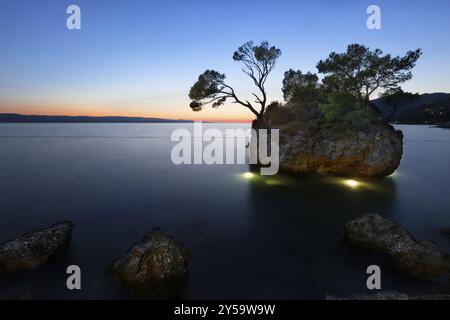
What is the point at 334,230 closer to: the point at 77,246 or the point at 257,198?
the point at 257,198

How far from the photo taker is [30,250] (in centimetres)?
969

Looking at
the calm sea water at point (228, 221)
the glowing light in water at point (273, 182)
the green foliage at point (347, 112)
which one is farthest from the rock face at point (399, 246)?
the green foliage at point (347, 112)

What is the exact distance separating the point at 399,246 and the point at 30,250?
52.3ft

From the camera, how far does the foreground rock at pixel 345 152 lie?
73.0 ft

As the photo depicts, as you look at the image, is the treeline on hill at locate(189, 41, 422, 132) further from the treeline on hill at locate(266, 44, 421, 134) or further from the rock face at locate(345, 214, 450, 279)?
the rock face at locate(345, 214, 450, 279)

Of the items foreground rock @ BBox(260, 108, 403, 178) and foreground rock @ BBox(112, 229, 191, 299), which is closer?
foreground rock @ BBox(112, 229, 191, 299)

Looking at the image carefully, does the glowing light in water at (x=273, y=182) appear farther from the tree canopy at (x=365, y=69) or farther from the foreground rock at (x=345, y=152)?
the tree canopy at (x=365, y=69)

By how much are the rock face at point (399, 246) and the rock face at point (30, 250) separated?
1447 centimetres

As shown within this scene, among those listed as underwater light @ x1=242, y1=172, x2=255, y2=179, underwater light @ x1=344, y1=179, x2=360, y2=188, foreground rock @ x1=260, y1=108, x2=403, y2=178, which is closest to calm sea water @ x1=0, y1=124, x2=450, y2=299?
underwater light @ x1=344, y1=179, x2=360, y2=188

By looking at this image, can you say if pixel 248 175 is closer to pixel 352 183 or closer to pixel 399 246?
pixel 352 183

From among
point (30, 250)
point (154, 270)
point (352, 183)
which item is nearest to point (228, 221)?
point (154, 270)

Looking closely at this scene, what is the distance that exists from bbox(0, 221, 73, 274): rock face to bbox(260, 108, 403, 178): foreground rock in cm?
2119

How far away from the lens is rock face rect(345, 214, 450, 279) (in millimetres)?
9125

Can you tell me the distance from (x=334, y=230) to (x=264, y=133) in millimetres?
16991
